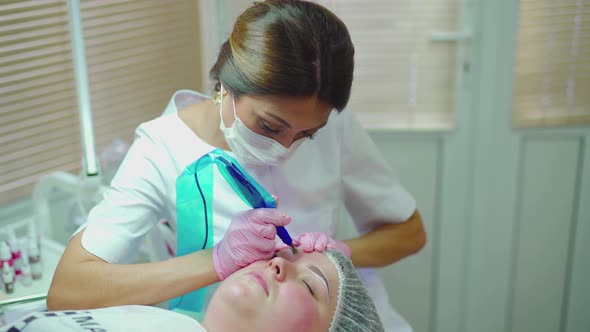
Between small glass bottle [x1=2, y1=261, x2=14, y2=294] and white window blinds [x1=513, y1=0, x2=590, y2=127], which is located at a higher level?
white window blinds [x1=513, y1=0, x2=590, y2=127]

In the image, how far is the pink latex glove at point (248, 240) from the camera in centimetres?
123

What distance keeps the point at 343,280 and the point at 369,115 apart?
133 cm

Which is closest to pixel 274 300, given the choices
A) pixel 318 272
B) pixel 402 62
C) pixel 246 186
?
pixel 318 272

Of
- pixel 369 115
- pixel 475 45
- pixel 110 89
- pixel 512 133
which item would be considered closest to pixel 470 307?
pixel 512 133

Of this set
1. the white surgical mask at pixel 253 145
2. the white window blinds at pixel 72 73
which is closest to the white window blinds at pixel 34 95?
the white window blinds at pixel 72 73

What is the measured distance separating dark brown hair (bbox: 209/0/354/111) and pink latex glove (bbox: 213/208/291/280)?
0.25 m

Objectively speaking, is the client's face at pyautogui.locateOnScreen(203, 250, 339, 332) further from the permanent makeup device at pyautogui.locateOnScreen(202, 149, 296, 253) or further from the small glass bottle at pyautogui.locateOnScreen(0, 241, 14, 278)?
the small glass bottle at pyautogui.locateOnScreen(0, 241, 14, 278)

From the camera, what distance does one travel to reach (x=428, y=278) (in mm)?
2611

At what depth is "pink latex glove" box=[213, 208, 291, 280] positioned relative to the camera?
4.02 ft

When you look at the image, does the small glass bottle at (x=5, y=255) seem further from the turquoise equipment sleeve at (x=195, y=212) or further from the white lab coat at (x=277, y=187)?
the turquoise equipment sleeve at (x=195, y=212)

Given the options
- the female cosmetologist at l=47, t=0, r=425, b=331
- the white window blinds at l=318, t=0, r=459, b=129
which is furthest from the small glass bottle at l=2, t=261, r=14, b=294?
the white window blinds at l=318, t=0, r=459, b=129

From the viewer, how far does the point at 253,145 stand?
1.31m

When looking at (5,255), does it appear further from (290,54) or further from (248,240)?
(290,54)

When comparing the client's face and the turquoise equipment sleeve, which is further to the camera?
the turquoise equipment sleeve
